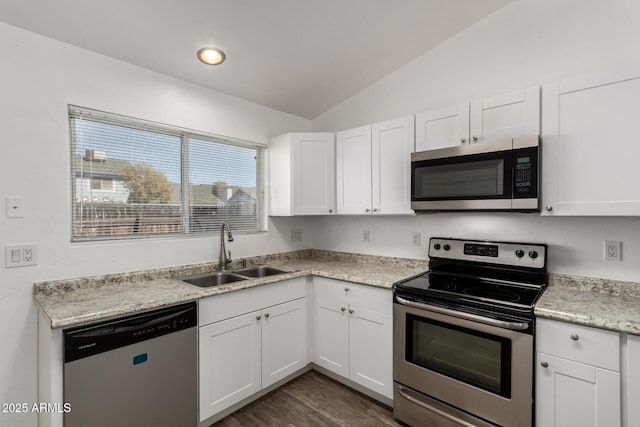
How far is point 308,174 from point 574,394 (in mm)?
2282

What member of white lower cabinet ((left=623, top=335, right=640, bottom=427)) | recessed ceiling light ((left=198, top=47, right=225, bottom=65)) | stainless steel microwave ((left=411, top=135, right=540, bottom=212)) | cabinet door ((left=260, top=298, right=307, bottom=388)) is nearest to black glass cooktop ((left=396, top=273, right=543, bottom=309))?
white lower cabinet ((left=623, top=335, right=640, bottom=427))

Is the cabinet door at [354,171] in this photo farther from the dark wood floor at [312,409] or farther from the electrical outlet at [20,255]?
the electrical outlet at [20,255]

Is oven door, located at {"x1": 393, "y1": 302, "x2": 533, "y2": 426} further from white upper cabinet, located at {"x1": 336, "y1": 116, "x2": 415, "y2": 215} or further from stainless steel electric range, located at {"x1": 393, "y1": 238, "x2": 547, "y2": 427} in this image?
white upper cabinet, located at {"x1": 336, "y1": 116, "x2": 415, "y2": 215}

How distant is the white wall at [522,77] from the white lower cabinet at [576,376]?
68 cm

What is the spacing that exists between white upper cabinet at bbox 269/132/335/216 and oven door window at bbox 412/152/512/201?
891mm

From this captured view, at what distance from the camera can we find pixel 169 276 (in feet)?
7.57

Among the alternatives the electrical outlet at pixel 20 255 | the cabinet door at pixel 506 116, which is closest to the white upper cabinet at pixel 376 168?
the cabinet door at pixel 506 116

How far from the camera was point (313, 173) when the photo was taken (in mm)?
2850

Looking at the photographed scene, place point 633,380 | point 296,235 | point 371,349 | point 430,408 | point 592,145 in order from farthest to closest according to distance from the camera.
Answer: point 296,235, point 371,349, point 430,408, point 592,145, point 633,380

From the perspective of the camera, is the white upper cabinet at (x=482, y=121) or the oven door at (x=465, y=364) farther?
the white upper cabinet at (x=482, y=121)

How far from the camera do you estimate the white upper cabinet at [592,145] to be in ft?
5.08

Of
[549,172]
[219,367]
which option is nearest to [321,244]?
[219,367]

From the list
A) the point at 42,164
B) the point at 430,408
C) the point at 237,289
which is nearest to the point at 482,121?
the point at 430,408

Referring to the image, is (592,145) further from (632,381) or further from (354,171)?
(354,171)
